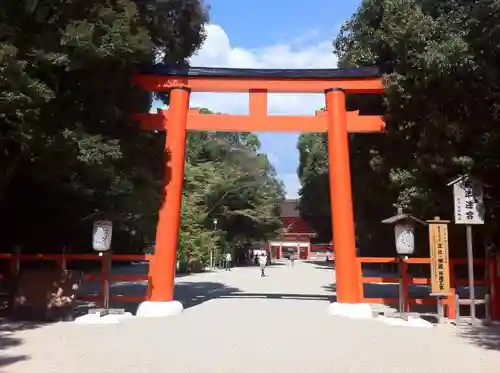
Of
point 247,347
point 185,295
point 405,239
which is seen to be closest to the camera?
point 247,347

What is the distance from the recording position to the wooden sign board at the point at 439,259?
10578 millimetres

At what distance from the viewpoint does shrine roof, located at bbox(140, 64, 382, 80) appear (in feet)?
41.1

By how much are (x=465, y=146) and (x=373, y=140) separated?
3.35 metres

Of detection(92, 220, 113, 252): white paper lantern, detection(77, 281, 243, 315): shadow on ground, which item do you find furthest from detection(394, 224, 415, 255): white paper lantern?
detection(92, 220, 113, 252): white paper lantern

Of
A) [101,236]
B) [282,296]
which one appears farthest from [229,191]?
[101,236]

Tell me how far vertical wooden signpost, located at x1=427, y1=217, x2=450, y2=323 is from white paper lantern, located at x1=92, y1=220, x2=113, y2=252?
21.7 feet

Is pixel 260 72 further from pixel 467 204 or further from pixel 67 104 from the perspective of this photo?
pixel 467 204

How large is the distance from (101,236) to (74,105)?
2.72 meters

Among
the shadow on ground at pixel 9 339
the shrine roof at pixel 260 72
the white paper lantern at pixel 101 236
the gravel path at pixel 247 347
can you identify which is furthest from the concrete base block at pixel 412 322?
the shadow on ground at pixel 9 339

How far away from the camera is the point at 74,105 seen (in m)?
10.6

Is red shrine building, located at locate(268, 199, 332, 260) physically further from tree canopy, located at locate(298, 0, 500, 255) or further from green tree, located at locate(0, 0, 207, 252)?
tree canopy, located at locate(298, 0, 500, 255)

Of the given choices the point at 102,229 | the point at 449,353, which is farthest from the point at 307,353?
the point at 102,229

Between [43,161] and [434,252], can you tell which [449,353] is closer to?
[434,252]

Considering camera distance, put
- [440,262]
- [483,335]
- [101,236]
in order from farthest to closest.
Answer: [101,236] < [440,262] < [483,335]
